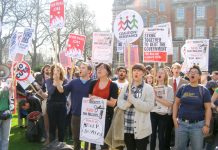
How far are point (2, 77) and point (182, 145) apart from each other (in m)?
3.66

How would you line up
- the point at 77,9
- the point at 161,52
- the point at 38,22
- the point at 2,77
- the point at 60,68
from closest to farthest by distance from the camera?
the point at 2,77, the point at 60,68, the point at 161,52, the point at 38,22, the point at 77,9

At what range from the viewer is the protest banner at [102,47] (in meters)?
8.80

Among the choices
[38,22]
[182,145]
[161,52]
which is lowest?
[182,145]

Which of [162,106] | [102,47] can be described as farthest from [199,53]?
[162,106]

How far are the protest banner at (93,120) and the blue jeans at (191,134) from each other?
4.27ft

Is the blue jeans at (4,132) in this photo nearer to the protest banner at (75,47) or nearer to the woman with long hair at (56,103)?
the woman with long hair at (56,103)

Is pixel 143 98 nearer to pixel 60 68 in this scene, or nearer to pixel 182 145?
pixel 182 145

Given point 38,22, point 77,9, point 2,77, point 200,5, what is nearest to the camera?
point 2,77

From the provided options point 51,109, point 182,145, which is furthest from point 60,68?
point 182,145

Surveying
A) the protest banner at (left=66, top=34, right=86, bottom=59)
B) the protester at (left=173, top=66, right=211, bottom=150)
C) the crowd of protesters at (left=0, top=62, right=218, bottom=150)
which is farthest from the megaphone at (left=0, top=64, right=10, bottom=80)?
the protester at (left=173, top=66, right=211, bottom=150)

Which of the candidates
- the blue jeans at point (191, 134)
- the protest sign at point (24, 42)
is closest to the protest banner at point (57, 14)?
the protest sign at point (24, 42)

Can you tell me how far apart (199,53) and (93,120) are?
4828mm

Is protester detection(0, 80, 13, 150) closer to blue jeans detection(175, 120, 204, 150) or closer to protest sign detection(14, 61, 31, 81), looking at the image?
protest sign detection(14, 61, 31, 81)

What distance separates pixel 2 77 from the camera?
6777mm
